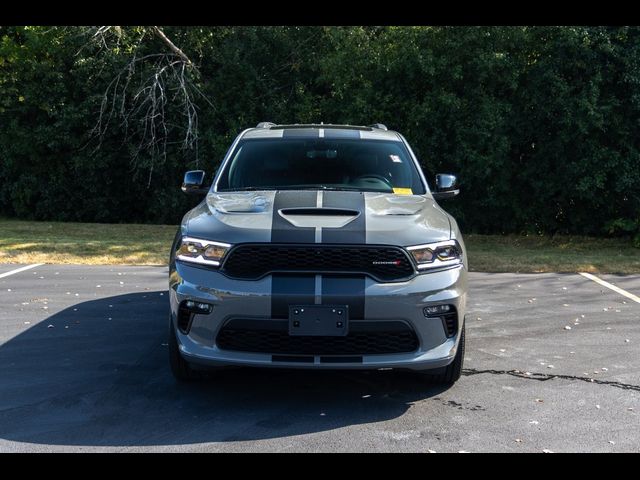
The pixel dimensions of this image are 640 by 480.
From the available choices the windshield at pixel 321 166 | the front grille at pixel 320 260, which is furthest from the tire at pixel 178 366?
the windshield at pixel 321 166

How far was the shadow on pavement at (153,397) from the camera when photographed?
4547 mm

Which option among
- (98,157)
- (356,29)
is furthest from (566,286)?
(98,157)

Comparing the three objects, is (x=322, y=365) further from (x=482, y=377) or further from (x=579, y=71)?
(x=579, y=71)

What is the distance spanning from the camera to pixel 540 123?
49.7ft

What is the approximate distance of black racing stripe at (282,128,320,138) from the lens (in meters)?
6.87

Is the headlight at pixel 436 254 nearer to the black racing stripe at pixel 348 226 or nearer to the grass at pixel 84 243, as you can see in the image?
the black racing stripe at pixel 348 226

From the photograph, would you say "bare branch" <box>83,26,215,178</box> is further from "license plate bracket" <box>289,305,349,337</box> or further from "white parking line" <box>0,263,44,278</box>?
"license plate bracket" <box>289,305,349,337</box>

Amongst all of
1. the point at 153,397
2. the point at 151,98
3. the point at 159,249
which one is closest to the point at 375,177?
the point at 153,397

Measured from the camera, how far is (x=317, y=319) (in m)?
4.74

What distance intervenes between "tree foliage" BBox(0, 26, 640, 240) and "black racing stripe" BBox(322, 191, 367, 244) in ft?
31.9

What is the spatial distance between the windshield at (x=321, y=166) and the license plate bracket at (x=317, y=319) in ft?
5.40

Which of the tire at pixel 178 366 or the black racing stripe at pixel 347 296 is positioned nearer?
the black racing stripe at pixel 347 296

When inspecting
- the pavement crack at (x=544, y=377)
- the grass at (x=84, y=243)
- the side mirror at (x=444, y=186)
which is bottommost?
the grass at (x=84, y=243)

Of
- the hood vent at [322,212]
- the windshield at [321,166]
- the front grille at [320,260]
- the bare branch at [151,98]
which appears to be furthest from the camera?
the bare branch at [151,98]
